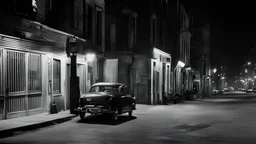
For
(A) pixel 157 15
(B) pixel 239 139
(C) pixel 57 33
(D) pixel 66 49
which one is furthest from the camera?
(A) pixel 157 15

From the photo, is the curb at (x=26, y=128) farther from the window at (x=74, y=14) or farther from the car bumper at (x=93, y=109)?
the window at (x=74, y=14)

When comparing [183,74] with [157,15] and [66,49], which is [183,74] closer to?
[157,15]

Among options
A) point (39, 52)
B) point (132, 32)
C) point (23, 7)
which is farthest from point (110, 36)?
point (23, 7)

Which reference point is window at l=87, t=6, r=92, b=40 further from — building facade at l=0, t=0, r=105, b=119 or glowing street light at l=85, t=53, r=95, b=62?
glowing street light at l=85, t=53, r=95, b=62

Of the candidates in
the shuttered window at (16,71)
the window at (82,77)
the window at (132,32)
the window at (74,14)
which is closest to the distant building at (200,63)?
the window at (132,32)

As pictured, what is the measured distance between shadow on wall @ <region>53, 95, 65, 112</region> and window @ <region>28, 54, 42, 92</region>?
67.5 inches

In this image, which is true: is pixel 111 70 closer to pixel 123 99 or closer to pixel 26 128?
pixel 123 99

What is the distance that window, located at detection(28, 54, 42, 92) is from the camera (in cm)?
1995

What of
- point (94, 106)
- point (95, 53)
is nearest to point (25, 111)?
point (94, 106)

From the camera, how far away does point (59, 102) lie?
75.4 ft

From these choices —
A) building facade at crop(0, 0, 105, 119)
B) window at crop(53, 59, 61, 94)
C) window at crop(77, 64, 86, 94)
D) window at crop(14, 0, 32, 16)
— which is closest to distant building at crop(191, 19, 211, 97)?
window at crop(77, 64, 86, 94)

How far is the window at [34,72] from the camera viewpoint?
20.0 meters

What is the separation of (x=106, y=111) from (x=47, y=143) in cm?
684

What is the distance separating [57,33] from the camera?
22766 millimetres
